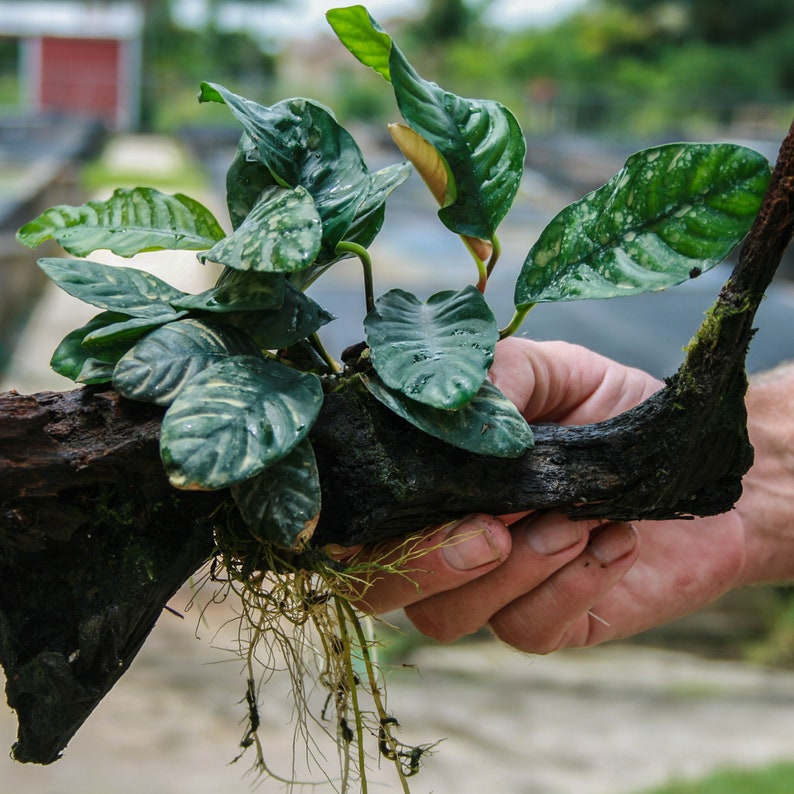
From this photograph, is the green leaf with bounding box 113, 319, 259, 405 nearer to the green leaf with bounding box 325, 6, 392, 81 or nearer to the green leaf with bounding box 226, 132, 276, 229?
the green leaf with bounding box 226, 132, 276, 229

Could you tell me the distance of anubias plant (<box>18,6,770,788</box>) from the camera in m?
0.56

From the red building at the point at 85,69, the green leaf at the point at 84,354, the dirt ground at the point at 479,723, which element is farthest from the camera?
the red building at the point at 85,69

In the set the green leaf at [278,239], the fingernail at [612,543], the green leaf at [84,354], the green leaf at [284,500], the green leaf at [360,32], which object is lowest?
the fingernail at [612,543]

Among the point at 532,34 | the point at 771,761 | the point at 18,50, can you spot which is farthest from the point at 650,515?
the point at 18,50

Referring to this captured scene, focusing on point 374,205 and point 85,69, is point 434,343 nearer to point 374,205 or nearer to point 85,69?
point 374,205

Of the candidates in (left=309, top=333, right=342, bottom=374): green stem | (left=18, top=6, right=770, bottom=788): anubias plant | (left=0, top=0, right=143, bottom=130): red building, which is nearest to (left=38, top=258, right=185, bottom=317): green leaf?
(left=18, top=6, right=770, bottom=788): anubias plant

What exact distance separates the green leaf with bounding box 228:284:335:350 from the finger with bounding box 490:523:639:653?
0.34 metres

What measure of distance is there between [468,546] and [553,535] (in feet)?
0.25

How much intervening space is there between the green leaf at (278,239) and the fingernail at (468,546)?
25 cm

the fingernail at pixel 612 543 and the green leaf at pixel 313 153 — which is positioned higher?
the green leaf at pixel 313 153

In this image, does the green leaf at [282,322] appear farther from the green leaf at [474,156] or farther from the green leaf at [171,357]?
the green leaf at [474,156]

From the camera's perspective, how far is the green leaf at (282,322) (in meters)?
0.62

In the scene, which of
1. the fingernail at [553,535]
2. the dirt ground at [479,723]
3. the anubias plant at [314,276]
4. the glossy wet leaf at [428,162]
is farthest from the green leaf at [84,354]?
the dirt ground at [479,723]

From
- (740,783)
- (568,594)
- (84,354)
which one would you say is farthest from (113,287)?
(740,783)
